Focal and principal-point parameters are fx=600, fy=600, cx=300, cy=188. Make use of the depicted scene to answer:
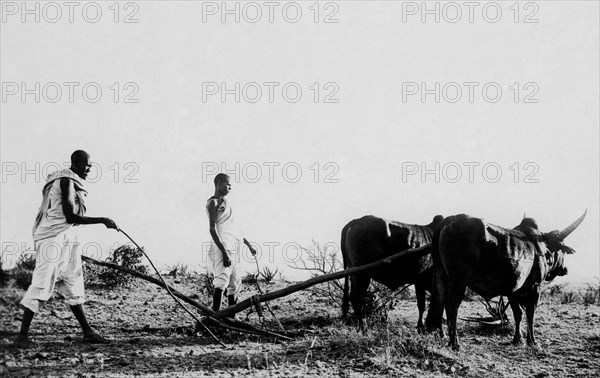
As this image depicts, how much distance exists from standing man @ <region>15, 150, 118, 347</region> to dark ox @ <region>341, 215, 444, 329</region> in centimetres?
345

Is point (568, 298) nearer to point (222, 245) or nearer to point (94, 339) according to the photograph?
point (222, 245)

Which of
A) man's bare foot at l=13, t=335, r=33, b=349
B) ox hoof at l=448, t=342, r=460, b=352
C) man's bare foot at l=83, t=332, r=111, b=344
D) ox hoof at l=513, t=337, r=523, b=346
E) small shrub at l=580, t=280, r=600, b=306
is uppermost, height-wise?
man's bare foot at l=13, t=335, r=33, b=349

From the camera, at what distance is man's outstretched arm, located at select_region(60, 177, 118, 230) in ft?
21.2

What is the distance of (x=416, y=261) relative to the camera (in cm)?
845

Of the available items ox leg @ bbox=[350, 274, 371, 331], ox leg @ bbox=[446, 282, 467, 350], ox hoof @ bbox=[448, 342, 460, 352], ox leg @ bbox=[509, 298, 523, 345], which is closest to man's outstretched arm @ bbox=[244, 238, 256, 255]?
ox leg @ bbox=[350, 274, 371, 331]

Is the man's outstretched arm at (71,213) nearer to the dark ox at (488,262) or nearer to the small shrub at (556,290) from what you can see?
the dark ox at (488,262)

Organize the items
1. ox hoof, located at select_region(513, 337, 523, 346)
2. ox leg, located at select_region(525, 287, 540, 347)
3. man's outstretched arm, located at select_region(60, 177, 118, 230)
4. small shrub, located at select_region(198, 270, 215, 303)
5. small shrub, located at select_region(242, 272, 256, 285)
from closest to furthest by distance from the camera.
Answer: man's outstretched arm, located at select_region(60, 177, 118, 230) < ox leg, located at select_region(525, 287, 540, 347) < ox hoof, located at select_region(513, 337, 523, 346) < small shrub, located at select_region(198, 270, 215, 303) < small shrub, located at select_region(242, 272, 256, 285)

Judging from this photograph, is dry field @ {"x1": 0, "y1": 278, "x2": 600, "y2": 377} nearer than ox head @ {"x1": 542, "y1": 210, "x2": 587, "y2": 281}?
Yes

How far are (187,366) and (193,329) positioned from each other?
1.83 meters

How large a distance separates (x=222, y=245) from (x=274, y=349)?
5.53 ft

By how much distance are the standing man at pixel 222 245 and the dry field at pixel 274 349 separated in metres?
0.72

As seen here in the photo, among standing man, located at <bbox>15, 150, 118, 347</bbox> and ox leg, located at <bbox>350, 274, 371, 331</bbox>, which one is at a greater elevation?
standing man, located at <bbox>15, 150, 118, 347</bbox>

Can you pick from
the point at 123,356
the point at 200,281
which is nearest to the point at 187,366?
the point at 123,356

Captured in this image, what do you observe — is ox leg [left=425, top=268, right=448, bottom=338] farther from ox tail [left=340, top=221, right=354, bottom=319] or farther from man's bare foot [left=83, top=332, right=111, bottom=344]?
man's bare foot [left=83, top=332, right=111, bottom=344]
